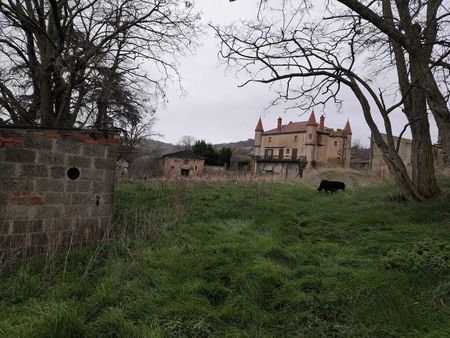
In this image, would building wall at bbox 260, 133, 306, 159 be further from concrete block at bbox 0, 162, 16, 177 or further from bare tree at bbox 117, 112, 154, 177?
concrete block at bbox 0, 162, 16, 177

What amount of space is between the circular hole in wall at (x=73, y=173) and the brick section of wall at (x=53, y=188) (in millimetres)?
37

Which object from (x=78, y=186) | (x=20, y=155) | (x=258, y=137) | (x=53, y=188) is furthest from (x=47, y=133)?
(x=258, y=137)

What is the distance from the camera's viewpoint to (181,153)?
43750 millimetres

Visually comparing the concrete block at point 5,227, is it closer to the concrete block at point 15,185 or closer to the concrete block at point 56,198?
the concrete block at point 15,185

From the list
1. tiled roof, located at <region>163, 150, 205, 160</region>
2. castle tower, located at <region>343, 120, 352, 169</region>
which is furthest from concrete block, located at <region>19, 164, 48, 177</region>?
castle tower, located at <region>343, 120, 352, 169</region>

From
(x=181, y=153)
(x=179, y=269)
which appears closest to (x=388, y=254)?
(x=179, y=269)

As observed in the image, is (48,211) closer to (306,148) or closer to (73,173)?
(73,173)

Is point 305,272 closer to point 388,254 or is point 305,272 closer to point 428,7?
point 388,254

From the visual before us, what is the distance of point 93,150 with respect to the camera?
20.4 ft

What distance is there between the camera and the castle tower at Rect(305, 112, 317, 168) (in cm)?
4678

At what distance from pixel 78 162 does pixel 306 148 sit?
1727 inches

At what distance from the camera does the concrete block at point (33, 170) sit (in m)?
5.52

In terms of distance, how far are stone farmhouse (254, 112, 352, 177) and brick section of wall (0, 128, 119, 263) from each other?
1558 inches

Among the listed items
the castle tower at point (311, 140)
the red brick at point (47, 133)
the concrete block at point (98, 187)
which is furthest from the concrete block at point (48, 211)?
the castle tower at point (311, 140)
